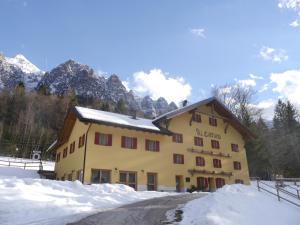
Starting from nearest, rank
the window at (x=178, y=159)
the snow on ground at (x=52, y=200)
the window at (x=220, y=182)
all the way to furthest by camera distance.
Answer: the snow on ground at (x=52, y=200), the window at (x=178, y=159), the window at (x=220, y=182)

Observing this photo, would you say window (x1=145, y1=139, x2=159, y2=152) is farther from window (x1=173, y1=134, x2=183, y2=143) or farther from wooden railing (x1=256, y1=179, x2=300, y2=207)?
wooden railing (x1=256, y1=179, x2=300, y2=207)

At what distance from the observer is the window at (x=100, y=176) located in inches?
994

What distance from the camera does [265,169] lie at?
1972 inches

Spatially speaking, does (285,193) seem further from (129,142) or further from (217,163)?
(129,142)

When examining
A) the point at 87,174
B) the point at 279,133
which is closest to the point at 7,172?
the point at 87,174

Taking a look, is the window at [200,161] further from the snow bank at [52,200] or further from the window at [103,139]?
the snow bank at [52,200]

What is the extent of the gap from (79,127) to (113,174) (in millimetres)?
6105

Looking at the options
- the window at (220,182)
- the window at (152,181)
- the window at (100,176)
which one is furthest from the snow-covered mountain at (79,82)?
the window at (100,176)

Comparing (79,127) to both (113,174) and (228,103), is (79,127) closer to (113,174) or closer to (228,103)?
(113,174)

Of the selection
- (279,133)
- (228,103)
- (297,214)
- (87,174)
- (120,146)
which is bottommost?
(297,214)

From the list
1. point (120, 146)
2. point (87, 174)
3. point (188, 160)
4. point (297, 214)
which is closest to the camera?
point (297, 214)

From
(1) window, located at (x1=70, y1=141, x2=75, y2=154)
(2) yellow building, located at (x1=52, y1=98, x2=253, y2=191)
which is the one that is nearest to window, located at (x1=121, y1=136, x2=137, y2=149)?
(2) yellow building, located at (x1=52, y1=98, x2=253, y2=191)

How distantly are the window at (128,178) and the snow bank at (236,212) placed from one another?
13075mm

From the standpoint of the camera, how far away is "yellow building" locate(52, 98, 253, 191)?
2603 centimetres
